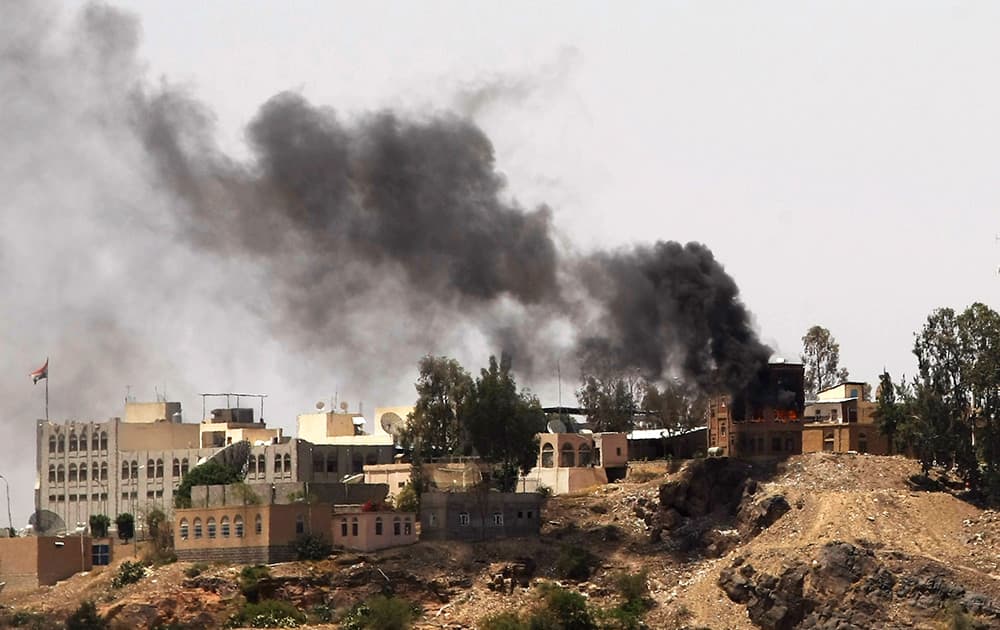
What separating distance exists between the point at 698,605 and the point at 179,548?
30.2 m

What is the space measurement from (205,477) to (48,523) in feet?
55.0

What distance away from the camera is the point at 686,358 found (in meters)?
151

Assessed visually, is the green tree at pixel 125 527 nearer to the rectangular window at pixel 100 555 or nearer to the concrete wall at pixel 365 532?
the rectangular window at pixel 100 555

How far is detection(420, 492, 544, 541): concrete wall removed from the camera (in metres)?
144

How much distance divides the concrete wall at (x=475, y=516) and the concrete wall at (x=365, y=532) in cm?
185

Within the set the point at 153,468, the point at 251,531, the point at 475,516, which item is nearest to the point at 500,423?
the point at 475,516

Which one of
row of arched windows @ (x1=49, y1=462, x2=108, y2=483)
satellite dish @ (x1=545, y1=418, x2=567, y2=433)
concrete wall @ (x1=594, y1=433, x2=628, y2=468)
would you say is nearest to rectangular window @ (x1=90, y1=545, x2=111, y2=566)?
row of arched windows @ (x1=49, y1=462, x2=108, y2=483)

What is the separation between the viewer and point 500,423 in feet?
489

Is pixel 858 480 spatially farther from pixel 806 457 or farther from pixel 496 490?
pixel 496 490

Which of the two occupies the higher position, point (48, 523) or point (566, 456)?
point (566, 456)

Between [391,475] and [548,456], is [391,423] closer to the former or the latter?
[391,475]

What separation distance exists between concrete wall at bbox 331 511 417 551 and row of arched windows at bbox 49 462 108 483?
87.6 feet

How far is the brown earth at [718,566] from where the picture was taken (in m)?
131

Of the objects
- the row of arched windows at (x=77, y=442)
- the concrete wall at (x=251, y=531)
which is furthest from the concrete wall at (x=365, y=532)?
the row of arched windows at (x=77, y=442)
